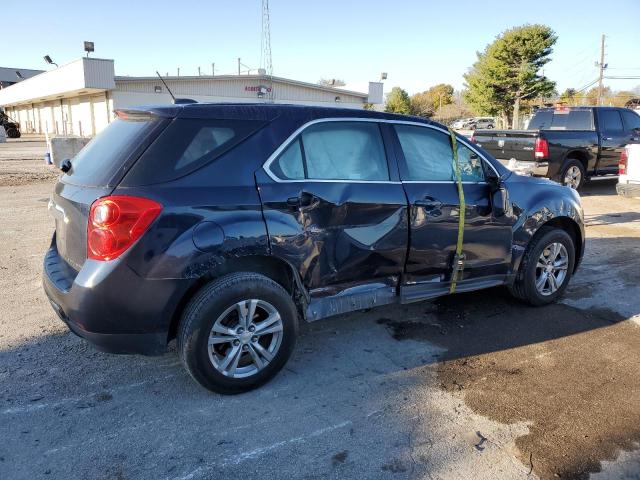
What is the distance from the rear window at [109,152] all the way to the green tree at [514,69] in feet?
123

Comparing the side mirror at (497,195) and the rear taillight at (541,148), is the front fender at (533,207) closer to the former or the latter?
the side mirror at (497,195)

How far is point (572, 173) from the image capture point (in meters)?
11.9

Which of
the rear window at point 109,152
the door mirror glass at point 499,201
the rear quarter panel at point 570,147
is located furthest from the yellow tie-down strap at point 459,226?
the rear quarter panel at point 570,147

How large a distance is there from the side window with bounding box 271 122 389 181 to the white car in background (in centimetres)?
752

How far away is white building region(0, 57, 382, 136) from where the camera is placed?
104 ft

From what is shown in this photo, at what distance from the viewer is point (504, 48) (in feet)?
124

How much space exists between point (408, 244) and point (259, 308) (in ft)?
4.26

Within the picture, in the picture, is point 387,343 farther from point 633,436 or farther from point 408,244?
point 633,436

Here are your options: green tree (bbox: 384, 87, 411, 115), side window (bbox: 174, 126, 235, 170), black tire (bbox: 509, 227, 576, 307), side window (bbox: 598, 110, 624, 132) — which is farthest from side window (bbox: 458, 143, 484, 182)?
green tree (bbox: 384, 87, 411, 115)

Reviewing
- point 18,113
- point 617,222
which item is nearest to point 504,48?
point 617,222

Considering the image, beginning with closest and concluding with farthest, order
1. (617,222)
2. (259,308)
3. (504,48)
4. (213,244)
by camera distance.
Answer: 1. (213,244)
2. (259,308)
3. (617,222)
4. (504,48)

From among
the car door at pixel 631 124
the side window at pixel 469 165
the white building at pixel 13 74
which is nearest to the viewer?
the side window at pixel 469 165

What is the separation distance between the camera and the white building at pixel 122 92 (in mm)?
31781

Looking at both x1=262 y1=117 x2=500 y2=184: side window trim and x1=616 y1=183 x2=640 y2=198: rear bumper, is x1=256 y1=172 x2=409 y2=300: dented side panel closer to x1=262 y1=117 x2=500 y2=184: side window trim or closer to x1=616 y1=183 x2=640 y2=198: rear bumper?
x1=262 y1=117 x2=500 y2=184: side window trim
